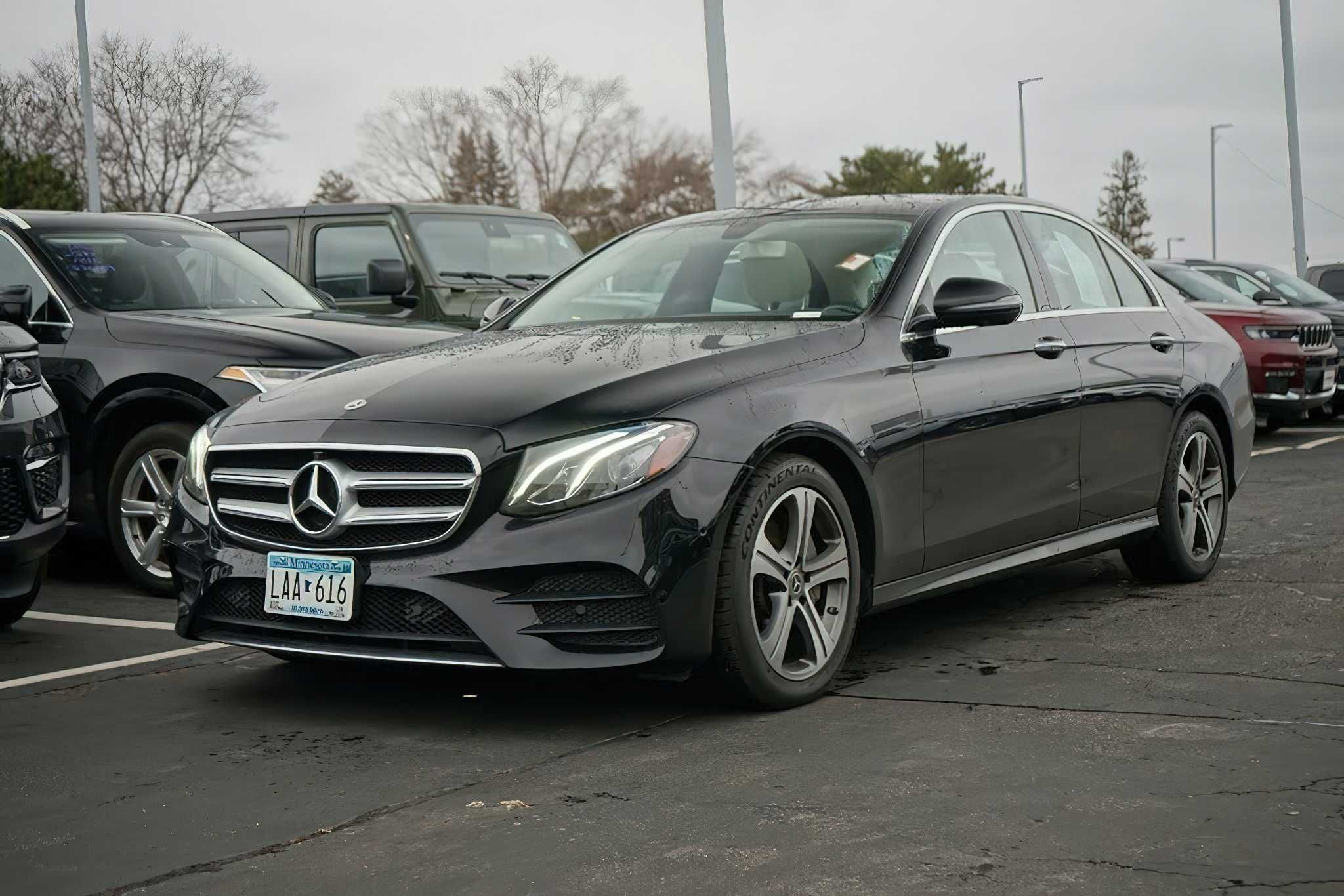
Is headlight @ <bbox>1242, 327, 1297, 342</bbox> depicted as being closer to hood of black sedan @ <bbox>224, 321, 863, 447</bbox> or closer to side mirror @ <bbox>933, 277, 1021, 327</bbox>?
side mirror @ <bbox>933, 277, 1021, 327</bbox>

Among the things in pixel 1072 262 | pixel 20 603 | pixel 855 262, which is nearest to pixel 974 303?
pixel 855 262

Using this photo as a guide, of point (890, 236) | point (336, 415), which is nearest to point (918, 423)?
point (890, 236)

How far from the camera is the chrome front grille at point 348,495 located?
4812 millimetres

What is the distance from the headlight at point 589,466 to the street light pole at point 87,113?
20.2 metres

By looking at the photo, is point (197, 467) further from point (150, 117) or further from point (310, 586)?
point (150, 117)

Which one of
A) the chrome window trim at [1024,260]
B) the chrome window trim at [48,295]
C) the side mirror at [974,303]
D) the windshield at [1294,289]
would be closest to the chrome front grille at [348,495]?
the chrome window trim at [1024,260]

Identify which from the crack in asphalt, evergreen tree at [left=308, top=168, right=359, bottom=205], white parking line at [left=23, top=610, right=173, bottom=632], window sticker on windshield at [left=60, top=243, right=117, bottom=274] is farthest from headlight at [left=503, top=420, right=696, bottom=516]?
evergreen tree at [left=308, top=168, right=359, bottom=205]

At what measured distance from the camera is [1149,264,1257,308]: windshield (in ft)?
54.1

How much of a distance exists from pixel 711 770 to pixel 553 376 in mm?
1343

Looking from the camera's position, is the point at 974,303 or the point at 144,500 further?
the point at 144,500

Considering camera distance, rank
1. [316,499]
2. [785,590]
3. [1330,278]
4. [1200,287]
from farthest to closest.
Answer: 1. [1330,278]
2. [1200,287]
3. [785,590]
4. [316,499]

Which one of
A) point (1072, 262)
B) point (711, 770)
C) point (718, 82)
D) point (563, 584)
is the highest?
point (718, 82)

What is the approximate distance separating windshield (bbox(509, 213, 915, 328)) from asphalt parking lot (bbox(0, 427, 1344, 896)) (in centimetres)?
127

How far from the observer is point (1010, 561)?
621 cm
